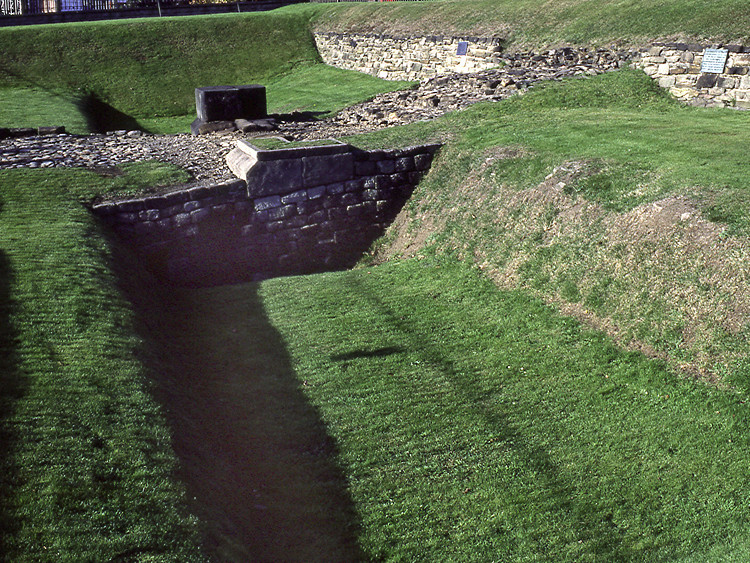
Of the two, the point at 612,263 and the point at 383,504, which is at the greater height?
the point at 612,263

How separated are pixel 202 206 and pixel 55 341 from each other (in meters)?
4.41

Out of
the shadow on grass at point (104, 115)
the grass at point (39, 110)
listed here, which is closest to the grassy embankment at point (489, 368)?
the grass at point (39, 110)

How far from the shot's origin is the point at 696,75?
14602 millimetres

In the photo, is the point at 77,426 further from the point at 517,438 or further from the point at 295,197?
the point at 295,197

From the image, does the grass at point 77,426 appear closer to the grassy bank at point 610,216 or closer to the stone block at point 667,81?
the grassy bank at point 610,216

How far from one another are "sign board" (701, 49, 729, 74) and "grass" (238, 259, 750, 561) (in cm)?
917

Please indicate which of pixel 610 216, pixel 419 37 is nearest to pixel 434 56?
pixel 419 37

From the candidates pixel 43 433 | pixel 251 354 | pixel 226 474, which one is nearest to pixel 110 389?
pixel 43 433

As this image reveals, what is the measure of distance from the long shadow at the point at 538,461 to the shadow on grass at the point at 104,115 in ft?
50.7

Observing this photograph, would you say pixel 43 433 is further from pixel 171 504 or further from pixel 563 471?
pixel 563 471

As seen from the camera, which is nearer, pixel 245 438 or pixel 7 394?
pixel 7 394

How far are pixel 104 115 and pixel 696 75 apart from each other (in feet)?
54.4

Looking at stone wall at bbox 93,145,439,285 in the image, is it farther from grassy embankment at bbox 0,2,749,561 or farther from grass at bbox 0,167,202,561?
grass at bbox 0,167,202,561

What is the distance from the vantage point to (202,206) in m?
10.2
